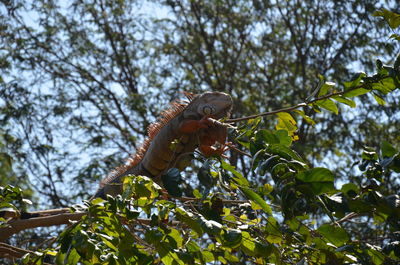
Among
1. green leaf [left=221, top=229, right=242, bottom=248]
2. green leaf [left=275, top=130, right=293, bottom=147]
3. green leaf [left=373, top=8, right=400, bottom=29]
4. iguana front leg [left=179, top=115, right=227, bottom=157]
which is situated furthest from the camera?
iguana front leg [left=179, top=115, right=227, bottom=157]

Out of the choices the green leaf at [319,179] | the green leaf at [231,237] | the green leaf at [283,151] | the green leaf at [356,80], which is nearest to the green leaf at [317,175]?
the green leaf at [319,179]

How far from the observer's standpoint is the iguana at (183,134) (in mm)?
4410

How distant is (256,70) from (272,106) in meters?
0.90

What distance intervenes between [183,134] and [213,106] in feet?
0.91

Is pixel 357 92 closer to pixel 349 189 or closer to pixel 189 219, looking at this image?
pixel 349 189

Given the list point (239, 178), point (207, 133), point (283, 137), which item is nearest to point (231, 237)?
point (239, 178)

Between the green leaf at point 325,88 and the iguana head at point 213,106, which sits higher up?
the iguana head at point 213,106

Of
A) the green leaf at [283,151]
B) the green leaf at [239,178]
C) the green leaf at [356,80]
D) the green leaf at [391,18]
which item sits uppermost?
the green leaf at [391,18]

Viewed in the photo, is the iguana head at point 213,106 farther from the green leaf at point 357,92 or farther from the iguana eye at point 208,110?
the green leaf at point 357,92

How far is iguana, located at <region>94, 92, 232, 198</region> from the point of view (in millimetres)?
4410

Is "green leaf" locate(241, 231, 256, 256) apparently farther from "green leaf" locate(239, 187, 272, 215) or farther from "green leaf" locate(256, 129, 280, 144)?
"green leaf" locate(256, 129, 280, 144)

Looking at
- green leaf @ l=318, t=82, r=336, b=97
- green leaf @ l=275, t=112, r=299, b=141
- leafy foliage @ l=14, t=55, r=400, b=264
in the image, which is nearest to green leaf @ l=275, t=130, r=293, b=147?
leafy foliage @ l=14, t=55, r=400, b=264

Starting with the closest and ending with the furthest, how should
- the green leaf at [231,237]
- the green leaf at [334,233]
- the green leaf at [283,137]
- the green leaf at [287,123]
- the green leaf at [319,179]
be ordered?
the green leaf at [319,179]
the green leaf at [231,237]
the green leaf at [334,233]
the green leaf at [283,137]
the green leaf at [287,123]

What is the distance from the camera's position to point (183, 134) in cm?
467
